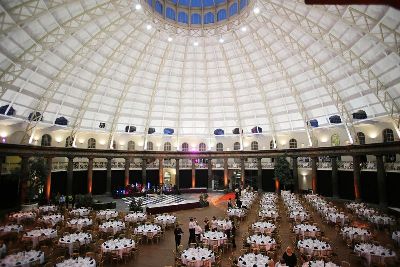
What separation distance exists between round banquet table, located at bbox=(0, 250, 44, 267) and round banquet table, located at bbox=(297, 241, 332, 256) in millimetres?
13047

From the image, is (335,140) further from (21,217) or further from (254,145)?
(21,217)

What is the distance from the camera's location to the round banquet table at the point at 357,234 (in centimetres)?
1595

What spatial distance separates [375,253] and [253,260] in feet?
20.7

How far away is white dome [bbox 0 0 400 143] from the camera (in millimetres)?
21734

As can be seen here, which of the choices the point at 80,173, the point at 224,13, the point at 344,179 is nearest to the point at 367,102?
the point at 344,179

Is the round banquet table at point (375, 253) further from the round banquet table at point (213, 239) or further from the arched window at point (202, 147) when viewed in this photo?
the arched window at point (202, 147)

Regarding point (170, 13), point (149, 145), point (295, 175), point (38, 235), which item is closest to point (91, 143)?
point (149, 145)

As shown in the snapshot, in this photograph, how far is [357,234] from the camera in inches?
A: 636

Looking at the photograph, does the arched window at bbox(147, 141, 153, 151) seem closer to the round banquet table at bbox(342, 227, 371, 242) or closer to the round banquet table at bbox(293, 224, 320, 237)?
the round banquet table at bbox(293, 224, 320, 237)

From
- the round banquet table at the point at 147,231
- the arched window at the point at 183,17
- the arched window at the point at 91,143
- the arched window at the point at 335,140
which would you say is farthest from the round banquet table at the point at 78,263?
the arched window at the point at 335,140

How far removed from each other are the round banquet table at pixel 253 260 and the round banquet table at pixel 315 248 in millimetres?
3191

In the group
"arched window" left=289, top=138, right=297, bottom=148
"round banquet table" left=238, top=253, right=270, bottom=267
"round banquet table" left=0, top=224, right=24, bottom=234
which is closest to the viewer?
"round banquet table" left=238, top=253, right=270, bottom=267

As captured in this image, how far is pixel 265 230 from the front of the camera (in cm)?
1759

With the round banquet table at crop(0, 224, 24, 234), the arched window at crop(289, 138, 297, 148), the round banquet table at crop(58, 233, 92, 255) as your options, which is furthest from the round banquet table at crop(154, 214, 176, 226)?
the arched window at crop(289, 138, 297, 148)
